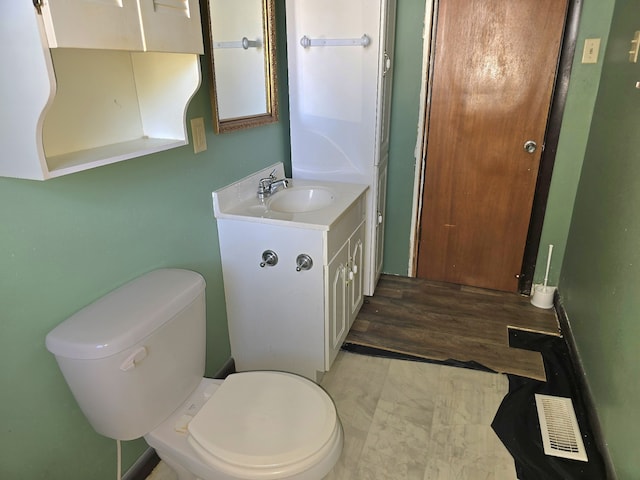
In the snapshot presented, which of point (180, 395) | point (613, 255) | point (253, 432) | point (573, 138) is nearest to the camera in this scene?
point (253, 432)

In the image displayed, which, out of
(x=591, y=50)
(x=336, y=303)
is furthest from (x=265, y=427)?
(x=591, y=50)

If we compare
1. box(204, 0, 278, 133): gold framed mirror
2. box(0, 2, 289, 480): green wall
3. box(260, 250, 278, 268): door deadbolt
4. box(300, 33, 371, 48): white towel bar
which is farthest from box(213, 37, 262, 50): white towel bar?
box(260, 250, 278, 268): door deadbolt

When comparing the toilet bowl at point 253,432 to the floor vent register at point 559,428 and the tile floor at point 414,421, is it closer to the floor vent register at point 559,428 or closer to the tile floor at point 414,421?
the tile floor at point 414,421

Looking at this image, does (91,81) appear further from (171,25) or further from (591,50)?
(591,50)

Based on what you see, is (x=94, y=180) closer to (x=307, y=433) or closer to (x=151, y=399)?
(x=151, y=399)

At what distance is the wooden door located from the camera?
2209mm

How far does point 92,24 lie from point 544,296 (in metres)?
2.53

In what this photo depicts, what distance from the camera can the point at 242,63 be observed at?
5.86 ft

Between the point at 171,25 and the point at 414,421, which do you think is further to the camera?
the point at 414,421

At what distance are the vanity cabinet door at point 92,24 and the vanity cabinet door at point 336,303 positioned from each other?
1.03 meters

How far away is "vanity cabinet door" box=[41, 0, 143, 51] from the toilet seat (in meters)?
0.98

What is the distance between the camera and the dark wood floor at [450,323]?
2109 mm

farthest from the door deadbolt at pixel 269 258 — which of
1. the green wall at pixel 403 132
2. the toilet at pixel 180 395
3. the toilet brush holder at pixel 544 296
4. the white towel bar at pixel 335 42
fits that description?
the toilet brush holder at pixel 544 296

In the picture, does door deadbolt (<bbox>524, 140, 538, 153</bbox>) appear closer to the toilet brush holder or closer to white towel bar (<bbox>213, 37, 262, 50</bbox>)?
the toilet brush holder
